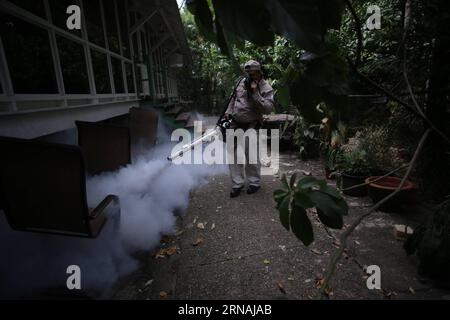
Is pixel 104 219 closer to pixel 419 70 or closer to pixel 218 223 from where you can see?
pixel 218 223

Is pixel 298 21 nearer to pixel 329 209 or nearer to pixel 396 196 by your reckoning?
pixel 329 209

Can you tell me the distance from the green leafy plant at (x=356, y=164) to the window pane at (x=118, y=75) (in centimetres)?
468

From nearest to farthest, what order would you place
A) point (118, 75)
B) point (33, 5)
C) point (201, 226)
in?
1. point (33, 5)
2. point (201, 226)
3. point (118, 75)

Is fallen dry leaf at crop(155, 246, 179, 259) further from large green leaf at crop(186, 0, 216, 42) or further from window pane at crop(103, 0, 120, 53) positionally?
window pane at crop(103, 0, 120, 53)

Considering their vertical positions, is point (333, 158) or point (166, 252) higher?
point (333, 158)

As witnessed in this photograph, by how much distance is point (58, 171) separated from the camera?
6.16 feet

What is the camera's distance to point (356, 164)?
429 cm

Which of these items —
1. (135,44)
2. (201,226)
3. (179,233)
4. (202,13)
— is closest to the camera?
(202,13)

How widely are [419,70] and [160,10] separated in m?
5.40

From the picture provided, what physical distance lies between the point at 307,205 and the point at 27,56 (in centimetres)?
336

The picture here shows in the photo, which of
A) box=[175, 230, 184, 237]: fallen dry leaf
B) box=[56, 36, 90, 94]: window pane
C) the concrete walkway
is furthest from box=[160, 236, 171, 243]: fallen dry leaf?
box=[56, 36, 90, 94]: window pane

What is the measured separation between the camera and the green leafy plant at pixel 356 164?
4.22 meters

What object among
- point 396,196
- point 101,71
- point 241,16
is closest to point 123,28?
point 101,71
